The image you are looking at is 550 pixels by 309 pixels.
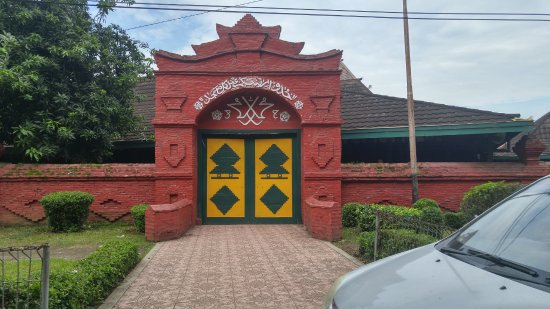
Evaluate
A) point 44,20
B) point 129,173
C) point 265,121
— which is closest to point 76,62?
point 44,20

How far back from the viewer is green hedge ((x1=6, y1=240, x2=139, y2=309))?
4987mm

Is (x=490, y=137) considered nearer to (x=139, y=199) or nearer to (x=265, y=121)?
(x=265, y=121)

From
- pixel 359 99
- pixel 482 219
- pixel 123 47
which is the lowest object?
pixel 482 219

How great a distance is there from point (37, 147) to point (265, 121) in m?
6.06

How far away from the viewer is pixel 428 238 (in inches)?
264

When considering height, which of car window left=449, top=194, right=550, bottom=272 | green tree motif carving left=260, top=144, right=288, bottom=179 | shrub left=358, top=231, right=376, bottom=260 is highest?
green tree motif carving left=260, top=144, right=288, bottom=179

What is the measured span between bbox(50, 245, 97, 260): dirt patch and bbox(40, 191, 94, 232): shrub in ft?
6.29

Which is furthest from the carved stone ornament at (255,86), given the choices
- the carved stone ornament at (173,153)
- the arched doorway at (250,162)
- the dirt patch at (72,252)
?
the dirt patch at (72,252)

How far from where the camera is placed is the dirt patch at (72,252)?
8.84m

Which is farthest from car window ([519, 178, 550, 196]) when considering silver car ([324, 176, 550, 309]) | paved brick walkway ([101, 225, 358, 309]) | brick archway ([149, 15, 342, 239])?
brick archway ([149, 15, 342, 239])

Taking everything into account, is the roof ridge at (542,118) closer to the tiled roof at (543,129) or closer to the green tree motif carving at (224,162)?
the tiled roof at (543,129)

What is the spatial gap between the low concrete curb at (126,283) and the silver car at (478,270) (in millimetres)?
3562

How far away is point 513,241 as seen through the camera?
308cm

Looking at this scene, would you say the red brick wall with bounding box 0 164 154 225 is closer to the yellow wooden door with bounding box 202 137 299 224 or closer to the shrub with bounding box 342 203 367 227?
the yellow wooden door with bounding box 202 137 299 224
